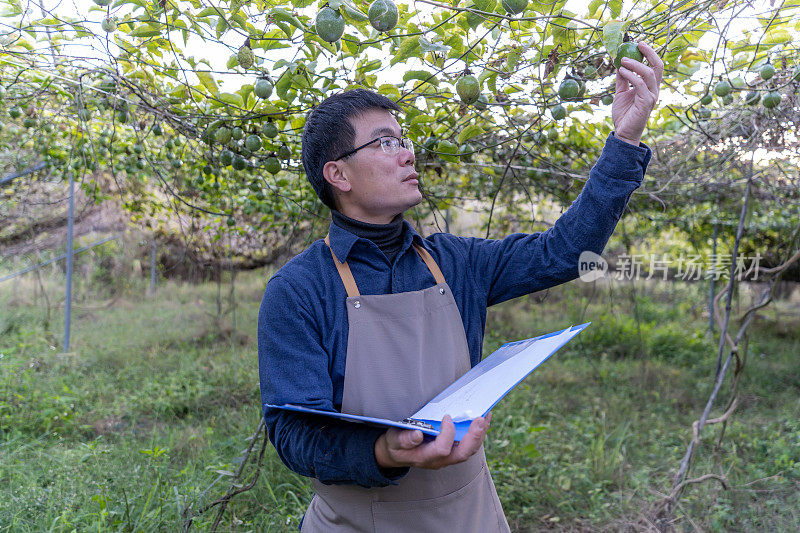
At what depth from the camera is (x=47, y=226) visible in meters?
6.25

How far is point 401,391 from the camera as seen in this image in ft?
3.69

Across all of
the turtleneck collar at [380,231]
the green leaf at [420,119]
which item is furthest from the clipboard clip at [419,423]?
the green leaf at [420,119]

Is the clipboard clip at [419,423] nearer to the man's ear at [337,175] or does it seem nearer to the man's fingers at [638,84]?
the man's ear at [337,175]

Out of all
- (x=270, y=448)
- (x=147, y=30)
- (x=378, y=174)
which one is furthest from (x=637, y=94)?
(x=270, y=448)

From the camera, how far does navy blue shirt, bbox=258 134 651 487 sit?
1.00 m

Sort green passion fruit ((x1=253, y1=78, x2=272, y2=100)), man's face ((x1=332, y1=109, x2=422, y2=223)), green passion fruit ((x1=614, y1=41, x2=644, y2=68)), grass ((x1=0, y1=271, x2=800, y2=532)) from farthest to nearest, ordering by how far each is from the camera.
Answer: grass ((x1=0, y1=271, x2=800, y2=532))
green passion fruit ((x1=253, y1=78, x2=272, y2=100))
man's face ((x1=332, y1=109, x2=422, y2=223))
green passion fruit ((x1=614, y1=41, x2=644, y2=68))

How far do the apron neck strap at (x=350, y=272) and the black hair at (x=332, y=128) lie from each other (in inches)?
6.7

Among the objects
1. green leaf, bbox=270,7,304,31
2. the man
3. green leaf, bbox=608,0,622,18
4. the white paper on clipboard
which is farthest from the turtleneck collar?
green leaf, bbox=608,0,622,18

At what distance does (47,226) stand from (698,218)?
22.4ft

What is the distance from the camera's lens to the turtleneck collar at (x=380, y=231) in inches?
50.1

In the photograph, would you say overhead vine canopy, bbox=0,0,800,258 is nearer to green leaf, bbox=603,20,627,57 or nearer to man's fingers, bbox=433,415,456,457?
green leaf, bbox=603,20,627,57

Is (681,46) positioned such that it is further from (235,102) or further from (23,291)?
(23,291)

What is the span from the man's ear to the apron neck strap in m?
0.12

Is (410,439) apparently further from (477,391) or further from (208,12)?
(208,12)
